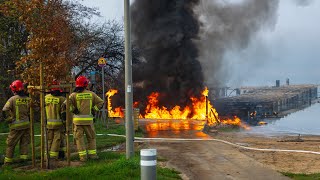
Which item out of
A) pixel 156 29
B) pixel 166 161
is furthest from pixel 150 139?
pixel 156 29

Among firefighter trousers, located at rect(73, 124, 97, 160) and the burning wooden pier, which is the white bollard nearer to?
firefighter trousers, located at rect(73, 124, 97, 160)

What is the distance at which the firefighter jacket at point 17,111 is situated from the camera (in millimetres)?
9602

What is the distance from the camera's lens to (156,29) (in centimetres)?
3538

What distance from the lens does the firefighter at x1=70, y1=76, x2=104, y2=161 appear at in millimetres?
9266

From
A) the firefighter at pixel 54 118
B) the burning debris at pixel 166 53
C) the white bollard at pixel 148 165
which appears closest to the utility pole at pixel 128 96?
the firefighter at pixel 54 118

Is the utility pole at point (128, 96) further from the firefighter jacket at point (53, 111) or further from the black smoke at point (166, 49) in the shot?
the black smoke at point (166, 49)

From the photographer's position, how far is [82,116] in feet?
30.6

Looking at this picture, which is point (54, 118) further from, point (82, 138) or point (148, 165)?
point (148, 165)

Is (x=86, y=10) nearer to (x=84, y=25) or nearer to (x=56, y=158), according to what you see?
(x=84, y=25)

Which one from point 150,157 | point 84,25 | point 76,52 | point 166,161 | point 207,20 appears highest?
point 207,20

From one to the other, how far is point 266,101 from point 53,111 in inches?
1919

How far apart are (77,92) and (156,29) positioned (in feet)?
87.2

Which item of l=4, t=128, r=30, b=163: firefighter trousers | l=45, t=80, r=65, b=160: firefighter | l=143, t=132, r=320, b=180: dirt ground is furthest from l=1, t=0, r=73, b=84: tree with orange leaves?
l=143, t=132, r=320, b=180: dirt ground

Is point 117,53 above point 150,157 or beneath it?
above
